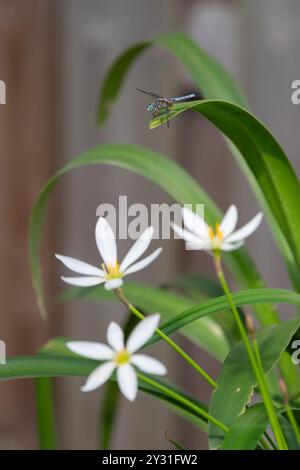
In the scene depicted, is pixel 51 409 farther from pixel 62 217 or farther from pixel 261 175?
pixel 62 217

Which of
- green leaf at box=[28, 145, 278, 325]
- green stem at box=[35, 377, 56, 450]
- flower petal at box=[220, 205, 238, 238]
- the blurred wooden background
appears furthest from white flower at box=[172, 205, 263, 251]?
the blurred wooden background

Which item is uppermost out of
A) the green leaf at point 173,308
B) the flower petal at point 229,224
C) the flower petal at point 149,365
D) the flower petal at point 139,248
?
the green leaf at point 173,308

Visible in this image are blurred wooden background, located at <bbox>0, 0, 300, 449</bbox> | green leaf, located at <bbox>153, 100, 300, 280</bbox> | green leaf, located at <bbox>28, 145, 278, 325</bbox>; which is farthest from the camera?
blurred wooden background, located at <bbox>0, 0, 300, 449</bbox>

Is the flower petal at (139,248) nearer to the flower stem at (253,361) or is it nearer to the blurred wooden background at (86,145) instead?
the flower stem at (253,361)

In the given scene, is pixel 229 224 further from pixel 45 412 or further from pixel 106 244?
pixel 45 412

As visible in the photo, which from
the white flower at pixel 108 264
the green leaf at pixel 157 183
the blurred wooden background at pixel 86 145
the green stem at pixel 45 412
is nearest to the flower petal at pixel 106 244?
the white flower at pixel 108 264

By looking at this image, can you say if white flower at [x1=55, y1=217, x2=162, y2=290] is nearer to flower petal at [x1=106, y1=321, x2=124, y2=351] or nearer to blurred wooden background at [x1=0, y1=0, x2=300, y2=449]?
flower petal at [x1=106, y1=321, x2=124, y2=351]
